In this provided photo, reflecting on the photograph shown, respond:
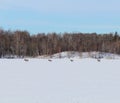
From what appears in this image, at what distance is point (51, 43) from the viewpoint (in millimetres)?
105562

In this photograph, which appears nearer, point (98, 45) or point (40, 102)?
point (40, 102)

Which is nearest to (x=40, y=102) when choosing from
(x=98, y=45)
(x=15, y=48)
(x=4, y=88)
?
(x=4, y=88)

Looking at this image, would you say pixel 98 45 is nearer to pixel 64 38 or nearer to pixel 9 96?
pixel 64 38

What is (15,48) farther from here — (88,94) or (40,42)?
(88,94)

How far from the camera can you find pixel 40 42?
10500 cm

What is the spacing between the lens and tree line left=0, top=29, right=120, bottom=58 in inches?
3814

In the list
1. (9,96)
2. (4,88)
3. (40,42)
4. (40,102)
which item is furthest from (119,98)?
(40,42)

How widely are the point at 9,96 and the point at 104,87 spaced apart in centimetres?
484

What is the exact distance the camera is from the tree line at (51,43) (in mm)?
96875

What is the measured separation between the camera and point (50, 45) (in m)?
104

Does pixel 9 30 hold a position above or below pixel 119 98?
above

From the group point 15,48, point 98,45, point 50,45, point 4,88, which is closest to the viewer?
point 4,88

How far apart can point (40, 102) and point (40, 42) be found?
308 ft

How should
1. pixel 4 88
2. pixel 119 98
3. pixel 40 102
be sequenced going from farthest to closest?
pixel 4 88 → pixel 119 98 → pixel 40 102
